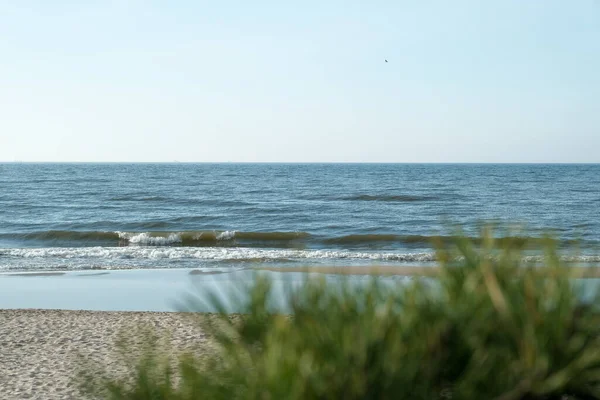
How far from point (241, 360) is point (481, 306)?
90 centimetres

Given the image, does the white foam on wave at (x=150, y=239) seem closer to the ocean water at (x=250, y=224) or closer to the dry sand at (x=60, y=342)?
the ocean water at (x=250, y=224)

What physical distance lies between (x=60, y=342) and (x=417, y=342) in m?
7.67

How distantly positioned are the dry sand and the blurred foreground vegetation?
4045 millimetres

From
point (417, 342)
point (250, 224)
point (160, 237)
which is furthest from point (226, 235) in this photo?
point (417, 342)

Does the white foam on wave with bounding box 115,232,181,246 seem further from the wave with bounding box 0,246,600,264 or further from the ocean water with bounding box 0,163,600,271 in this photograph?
the wave with bounding box 0,246,600,264

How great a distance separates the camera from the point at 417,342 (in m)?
2.51

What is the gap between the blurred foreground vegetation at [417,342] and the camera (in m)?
2.28

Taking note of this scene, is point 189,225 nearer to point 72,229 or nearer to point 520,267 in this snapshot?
point 72,229

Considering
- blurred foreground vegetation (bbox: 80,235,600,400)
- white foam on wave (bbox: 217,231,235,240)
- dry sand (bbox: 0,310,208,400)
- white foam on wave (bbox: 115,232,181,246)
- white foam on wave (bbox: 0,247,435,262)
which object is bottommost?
white foam on wave (bbox: 115,232,181,246)

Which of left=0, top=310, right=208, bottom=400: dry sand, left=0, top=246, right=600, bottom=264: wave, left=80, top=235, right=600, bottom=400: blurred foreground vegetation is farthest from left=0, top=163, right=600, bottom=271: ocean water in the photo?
left=80, top=235, right=600, bottom=400: blurred foreground vegetation

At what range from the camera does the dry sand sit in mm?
7355

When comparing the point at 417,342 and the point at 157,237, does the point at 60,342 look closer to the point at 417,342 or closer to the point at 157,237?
the point at 417,342

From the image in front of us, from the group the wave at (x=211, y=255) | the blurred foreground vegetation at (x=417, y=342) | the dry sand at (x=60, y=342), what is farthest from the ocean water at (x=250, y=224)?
the blurred foreground vegetation at (x=417, y=342)

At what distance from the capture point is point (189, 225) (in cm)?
2919
